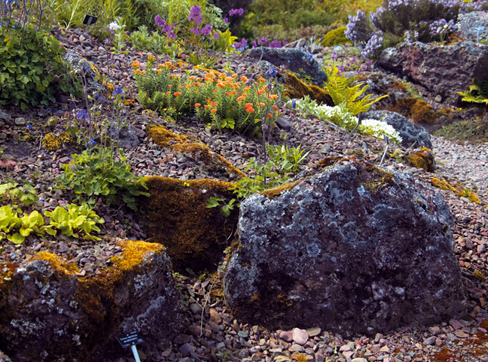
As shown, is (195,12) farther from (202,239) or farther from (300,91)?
(202,239)

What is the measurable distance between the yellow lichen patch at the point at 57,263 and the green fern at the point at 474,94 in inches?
369

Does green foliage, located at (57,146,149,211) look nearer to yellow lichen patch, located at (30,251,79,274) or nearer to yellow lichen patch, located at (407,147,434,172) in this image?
yellow lichen patch, located at (30,251,79,274)

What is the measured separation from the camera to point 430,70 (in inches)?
392

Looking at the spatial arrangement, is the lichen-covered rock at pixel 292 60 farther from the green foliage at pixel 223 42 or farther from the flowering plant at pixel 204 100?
the flowering plant at pixel 204 100

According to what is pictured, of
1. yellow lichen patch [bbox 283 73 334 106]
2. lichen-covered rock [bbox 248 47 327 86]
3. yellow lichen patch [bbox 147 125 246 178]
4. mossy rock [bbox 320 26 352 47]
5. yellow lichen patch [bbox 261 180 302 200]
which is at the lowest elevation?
yellow lichen patch [bbox 147 125 246 178]

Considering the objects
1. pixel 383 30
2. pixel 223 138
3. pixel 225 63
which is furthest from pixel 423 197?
pixel 383 30

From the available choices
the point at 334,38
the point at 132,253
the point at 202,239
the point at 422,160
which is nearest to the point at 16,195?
the point at 132,253

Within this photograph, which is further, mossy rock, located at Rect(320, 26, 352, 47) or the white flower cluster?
mossy rock, located at Rect(320, 26, 352, 47)

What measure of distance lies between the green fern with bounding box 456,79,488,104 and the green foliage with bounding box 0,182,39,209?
9.27 metres

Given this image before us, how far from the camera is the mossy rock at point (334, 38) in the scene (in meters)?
13.5

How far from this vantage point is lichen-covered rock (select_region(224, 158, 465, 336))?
2754 mm

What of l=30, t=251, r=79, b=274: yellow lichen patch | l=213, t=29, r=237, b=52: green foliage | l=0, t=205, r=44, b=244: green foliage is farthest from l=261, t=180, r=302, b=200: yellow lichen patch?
l=213, t=29, r=237, b=52: green foliage

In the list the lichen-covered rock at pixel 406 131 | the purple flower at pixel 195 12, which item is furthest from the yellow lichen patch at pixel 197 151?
the lichen-covered rock at pixel 406 131

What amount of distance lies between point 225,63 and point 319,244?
464cm
